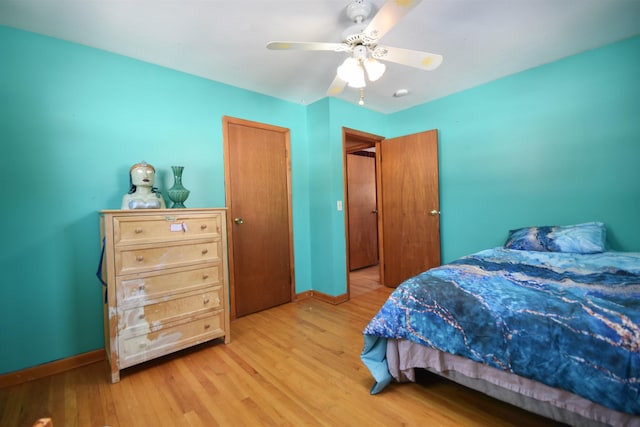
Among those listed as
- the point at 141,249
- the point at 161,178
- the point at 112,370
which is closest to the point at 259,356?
the point at 112,370

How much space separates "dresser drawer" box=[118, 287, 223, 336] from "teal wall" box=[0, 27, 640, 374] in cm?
47

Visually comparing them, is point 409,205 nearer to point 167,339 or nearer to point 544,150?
point 544,150

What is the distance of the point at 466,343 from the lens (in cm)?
131

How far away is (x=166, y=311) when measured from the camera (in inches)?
77.4

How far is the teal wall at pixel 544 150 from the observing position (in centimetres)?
221

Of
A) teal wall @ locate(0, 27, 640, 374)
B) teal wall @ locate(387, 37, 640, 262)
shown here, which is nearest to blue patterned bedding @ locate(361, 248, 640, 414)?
teal wall @ locate(387, 37, 640, 262)

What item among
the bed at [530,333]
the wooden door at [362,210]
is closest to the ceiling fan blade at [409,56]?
the bed at [530,333]

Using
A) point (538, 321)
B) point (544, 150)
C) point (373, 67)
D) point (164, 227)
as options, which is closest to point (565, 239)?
point (544, 150)

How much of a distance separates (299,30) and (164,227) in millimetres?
1680

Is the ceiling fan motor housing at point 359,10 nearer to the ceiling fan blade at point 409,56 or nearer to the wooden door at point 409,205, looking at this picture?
the ceiling fan blade at point 409,56

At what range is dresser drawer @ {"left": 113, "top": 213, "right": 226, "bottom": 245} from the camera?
1.80 meters

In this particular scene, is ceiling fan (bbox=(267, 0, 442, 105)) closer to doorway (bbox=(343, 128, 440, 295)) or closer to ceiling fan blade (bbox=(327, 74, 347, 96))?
ceiling fan blade (bbox=(327, 74, 347, 96))

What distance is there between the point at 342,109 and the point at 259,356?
2668 millimetres

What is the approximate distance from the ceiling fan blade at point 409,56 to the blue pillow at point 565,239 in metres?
1.66
